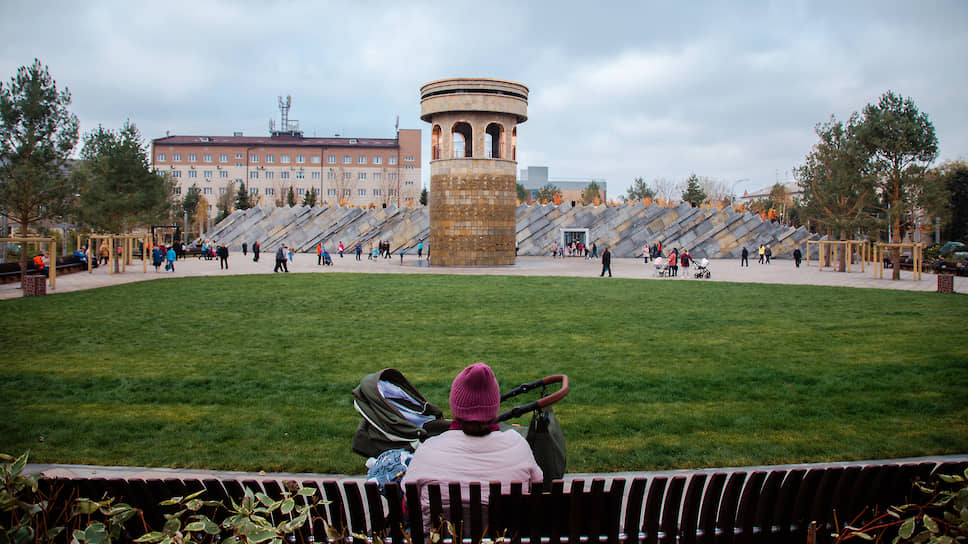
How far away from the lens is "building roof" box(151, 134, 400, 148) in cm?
10644

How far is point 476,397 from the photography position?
3949 mm

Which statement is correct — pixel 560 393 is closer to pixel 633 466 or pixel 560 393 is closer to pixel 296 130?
pixel 633 466

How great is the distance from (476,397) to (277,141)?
110 metres

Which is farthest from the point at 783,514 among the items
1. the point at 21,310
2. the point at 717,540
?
the point at 21,310

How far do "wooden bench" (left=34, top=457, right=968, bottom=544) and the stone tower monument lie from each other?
117 ft

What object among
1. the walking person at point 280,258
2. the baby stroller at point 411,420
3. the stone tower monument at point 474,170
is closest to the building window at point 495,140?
the stone tower monument at point 474,170

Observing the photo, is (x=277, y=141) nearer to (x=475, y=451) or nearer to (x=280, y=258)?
(x=280, y=258)

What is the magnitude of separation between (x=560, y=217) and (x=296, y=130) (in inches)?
2457

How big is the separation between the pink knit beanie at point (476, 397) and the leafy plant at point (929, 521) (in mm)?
1854

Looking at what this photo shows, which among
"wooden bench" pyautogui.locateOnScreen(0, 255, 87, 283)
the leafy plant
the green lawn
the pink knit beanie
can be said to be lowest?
the green lawn

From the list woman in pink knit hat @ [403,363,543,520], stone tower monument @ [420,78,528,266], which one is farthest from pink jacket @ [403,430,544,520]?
stone tower monument @ [420,78,528,266]

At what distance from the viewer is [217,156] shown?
10681cm

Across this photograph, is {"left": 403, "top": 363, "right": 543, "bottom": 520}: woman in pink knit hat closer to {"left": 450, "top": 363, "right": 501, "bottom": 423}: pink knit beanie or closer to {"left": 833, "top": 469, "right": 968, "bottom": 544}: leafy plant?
{"left": 450, "top": 363, "right": 501, "bottom": 423}: pink knit beanie

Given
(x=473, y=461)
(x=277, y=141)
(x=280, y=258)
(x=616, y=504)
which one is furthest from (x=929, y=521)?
(x=277, y=141)
